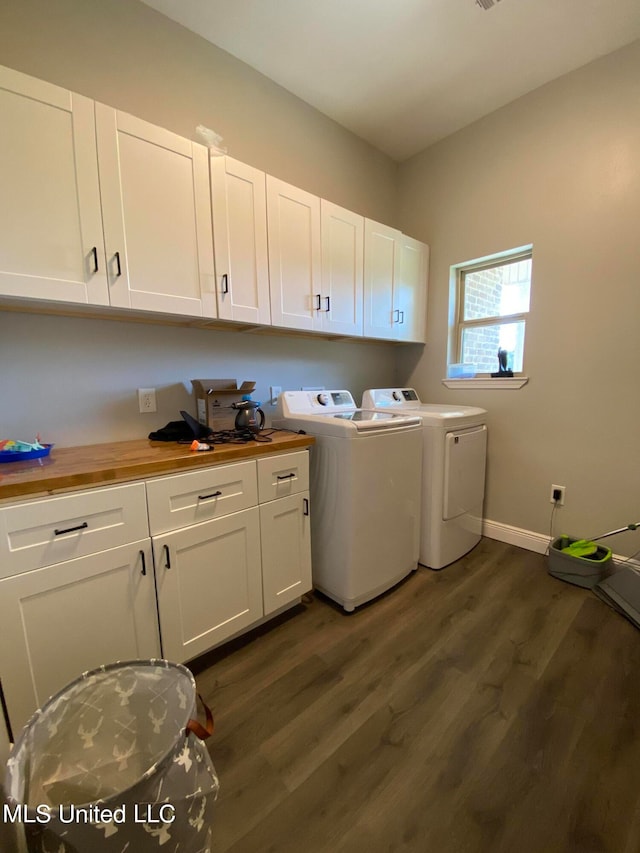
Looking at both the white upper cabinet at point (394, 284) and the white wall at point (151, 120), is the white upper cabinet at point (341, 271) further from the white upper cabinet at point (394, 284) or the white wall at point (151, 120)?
the white wall at point (151, 120)

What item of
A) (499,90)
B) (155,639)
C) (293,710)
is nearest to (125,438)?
(155,639)

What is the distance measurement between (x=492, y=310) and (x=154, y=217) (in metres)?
2.26

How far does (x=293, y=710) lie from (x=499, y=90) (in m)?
3.40

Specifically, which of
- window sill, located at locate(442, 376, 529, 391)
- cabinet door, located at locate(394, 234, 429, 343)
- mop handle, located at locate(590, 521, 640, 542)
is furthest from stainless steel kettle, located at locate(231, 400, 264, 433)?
mop handle, located at locate(590, 521, 640, 542)

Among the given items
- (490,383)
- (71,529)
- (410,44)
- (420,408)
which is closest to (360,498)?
(420,408)

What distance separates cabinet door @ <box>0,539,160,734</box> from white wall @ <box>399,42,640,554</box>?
2295 mm

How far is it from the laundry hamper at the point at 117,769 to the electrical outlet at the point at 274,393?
148cm

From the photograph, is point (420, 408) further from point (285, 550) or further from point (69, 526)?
point (69, 526)

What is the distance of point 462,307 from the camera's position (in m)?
2.77

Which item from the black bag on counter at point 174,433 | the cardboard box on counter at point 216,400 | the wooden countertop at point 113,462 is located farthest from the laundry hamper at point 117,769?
the cardboard box on counter at point 216,400

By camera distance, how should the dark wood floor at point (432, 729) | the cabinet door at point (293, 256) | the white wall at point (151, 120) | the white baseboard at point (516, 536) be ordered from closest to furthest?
the dark wood floor at point (432, 729)
the white wall at point (151, 120)
the cabinet door at point (293, 256)
the white baseboard at point (516, 536)

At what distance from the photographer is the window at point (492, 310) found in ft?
7.95

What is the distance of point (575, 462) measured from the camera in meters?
2.18

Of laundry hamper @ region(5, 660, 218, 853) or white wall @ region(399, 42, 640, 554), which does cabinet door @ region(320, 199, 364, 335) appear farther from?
laundry hamper @ region(5, 660, 218, 853)
